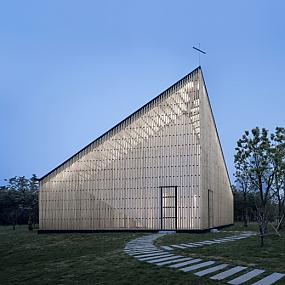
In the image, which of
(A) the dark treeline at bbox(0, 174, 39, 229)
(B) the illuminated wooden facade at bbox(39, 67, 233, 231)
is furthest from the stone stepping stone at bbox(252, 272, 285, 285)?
(A) the dark treeline at bbox(0, 174, 39, 229)

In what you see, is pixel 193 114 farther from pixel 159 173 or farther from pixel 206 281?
pixel 206 281

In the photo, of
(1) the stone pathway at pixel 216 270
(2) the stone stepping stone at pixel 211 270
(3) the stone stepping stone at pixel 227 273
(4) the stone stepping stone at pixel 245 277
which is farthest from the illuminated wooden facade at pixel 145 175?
(4) the stone stepping stone at pixel 245 277

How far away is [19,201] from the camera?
57.9 m

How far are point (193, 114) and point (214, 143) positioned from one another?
9252 millimetres

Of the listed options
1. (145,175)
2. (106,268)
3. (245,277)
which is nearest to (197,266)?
(245,277)

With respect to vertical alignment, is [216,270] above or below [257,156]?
below

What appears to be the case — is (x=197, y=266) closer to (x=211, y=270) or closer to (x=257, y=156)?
(x=211, y=270)

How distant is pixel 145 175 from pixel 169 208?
137 inches

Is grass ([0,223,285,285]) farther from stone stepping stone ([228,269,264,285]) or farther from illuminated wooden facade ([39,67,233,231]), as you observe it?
illuminated wooden facade ([39,67,233,231])

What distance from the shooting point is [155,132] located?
117 feet

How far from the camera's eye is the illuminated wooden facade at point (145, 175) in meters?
Answer: 34.0

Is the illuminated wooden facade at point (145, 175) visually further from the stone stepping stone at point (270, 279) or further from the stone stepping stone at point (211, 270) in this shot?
the stone stepping stone at point (270, 279)

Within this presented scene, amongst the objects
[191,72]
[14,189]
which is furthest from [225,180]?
[14,189]

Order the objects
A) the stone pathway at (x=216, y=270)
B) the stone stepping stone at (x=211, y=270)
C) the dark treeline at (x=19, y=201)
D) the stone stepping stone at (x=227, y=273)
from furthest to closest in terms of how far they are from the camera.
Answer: the dark treeline at (x=19, y=201) → the stone stepping stone at (x=211, y=270) → the stone stepping stone at (x=227, y=273) → the stone pathway at (x=216, y=270)
